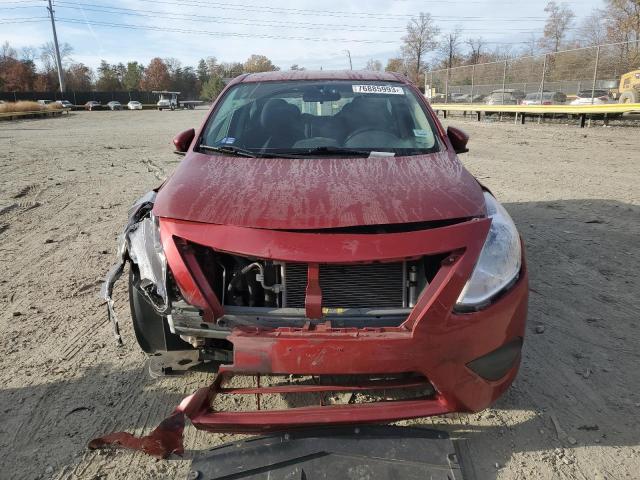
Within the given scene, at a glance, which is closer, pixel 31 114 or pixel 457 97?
pixel 457 97

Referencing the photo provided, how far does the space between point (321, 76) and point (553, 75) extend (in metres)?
19.6

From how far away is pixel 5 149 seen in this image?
551 inches

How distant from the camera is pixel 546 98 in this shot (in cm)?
2033

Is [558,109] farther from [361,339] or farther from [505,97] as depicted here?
[361,339]

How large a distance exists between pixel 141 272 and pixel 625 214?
5.80 meters

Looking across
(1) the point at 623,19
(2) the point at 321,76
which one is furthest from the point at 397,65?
(2) the point at 321,76

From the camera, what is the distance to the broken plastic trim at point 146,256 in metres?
2.15

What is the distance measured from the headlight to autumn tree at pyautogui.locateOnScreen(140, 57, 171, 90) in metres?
112

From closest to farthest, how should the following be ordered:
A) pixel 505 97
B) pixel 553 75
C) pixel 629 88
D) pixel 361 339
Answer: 1. pixel 361 339
2. pixel 629 88
3. pixel 553 75
4. pixel 505 97

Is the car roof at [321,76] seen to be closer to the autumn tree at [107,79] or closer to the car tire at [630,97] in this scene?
the car tire at [630,97]

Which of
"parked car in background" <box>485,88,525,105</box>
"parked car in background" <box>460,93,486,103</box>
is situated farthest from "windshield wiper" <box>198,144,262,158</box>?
"parked car in background" <box>460,93,486,103</box>

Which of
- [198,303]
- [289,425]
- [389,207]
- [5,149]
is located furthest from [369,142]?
[5,149]

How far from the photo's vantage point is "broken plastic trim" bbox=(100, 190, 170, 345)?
2.15 metres

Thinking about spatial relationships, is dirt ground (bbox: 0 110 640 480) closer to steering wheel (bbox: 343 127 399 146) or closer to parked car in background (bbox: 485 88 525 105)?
steering wheel (bbox: 343 127 399 146)
